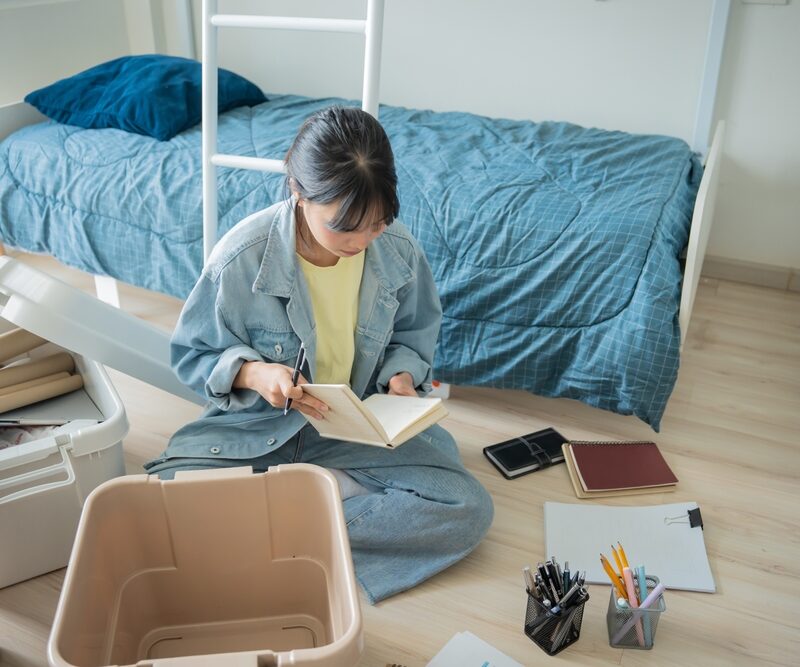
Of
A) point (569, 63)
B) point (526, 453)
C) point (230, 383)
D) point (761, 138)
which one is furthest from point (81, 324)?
point (761, 138)

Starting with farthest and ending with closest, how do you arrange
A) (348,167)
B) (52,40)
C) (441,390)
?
(52,40) < (441,390) < (348,167)

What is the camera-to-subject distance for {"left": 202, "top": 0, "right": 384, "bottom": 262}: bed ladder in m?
1.70

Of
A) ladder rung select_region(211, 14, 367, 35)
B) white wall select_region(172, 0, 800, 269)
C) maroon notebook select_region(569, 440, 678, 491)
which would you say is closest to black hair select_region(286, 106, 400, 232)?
ladder rung select_region(211, 14, 367, 35)

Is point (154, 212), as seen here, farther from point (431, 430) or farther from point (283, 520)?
point (283, 520)

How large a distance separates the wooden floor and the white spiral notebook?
0.03m

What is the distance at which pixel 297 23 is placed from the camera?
5.85 ft

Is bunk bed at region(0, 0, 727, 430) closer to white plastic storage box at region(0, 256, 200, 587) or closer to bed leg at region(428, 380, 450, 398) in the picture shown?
bed leg at region(428, 380, 450, 398)

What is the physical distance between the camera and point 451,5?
9.34 ft

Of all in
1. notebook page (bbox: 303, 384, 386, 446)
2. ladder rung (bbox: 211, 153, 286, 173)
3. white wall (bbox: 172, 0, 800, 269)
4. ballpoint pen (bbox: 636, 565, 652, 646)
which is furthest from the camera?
white wall (bbox: 172, 0, 800, 269)

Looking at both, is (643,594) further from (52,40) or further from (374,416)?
(52,40)

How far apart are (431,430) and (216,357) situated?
1.66ft

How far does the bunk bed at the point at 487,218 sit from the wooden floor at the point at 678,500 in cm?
17

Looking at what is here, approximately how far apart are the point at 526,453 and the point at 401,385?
0.50 m

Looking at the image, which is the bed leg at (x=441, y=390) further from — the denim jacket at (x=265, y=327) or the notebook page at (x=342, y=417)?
the notebook page at (x=342, y=417)
